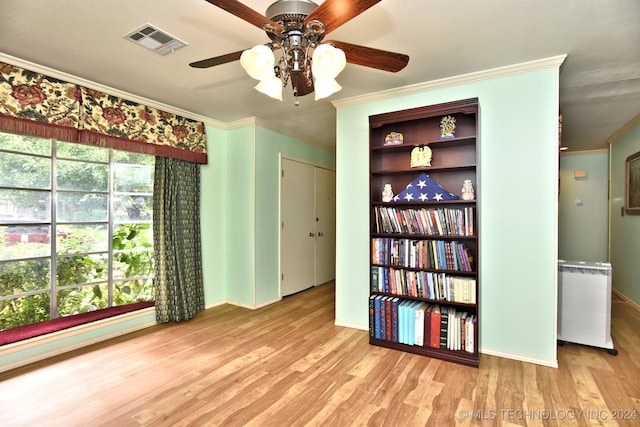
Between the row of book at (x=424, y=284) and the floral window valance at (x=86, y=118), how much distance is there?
2513 mm

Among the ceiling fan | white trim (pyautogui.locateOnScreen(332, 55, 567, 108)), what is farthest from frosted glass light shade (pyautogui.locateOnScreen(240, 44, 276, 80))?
white trim (pyautogui.locateOnScreen(332, 55, 567, 108))

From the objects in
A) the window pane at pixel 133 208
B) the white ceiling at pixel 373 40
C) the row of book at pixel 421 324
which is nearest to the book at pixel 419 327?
the row of book at pixel 421 324

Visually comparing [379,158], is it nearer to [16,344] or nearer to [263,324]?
[263,324]

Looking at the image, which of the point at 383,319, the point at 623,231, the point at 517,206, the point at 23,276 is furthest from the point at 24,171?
the point at 623,231

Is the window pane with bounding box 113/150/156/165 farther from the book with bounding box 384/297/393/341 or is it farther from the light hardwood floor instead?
the book with bounding box 384/297/393/341

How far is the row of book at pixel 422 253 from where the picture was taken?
2.63 m

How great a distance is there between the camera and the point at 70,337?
110 inches

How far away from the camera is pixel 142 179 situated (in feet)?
11.3

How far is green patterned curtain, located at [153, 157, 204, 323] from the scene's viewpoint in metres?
3.42

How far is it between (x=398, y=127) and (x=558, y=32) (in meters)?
1.34

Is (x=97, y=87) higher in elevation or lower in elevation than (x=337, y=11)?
higher

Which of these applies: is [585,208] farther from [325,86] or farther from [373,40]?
[325,86]

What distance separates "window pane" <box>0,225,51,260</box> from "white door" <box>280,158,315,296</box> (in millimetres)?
2478

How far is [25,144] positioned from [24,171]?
222 mm
